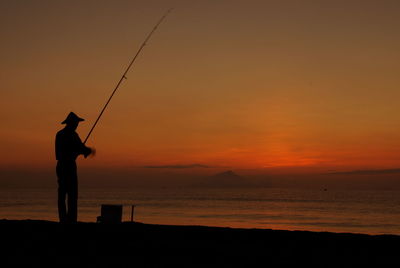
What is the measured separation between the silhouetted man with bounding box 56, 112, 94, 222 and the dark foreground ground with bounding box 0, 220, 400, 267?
0.27m

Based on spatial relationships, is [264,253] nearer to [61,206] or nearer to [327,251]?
[327,251]

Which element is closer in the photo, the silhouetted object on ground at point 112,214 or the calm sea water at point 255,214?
the silhouetted object on ground at point 112,214

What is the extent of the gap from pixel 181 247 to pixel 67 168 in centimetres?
225

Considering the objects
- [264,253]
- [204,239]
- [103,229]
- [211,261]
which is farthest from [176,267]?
[103,229]

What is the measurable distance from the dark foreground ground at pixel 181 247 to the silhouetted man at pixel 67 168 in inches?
10.8

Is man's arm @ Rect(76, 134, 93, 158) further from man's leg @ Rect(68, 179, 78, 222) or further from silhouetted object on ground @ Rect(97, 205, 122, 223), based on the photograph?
silhouetted object on ground @ Rect(97, 205, 122, 223)

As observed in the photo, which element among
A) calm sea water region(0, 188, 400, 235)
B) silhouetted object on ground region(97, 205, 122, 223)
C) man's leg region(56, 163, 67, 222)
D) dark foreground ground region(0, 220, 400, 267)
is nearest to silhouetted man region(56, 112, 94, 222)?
man's leg region(56, 163, 67, 222)

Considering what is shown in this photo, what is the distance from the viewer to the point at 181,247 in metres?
7.01

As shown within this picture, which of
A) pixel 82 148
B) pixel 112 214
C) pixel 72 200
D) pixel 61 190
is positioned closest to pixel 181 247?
pixel 72 200

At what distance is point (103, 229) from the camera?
8.87 metres

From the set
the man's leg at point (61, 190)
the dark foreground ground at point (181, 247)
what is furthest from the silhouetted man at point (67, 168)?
the dark foreground ground at point (181, 247)

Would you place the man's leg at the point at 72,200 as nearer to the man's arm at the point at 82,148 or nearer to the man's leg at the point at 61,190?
the man's leg at the point at 61,190

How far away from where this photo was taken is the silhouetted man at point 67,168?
802 cm

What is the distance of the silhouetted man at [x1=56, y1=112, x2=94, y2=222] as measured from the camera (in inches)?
316
